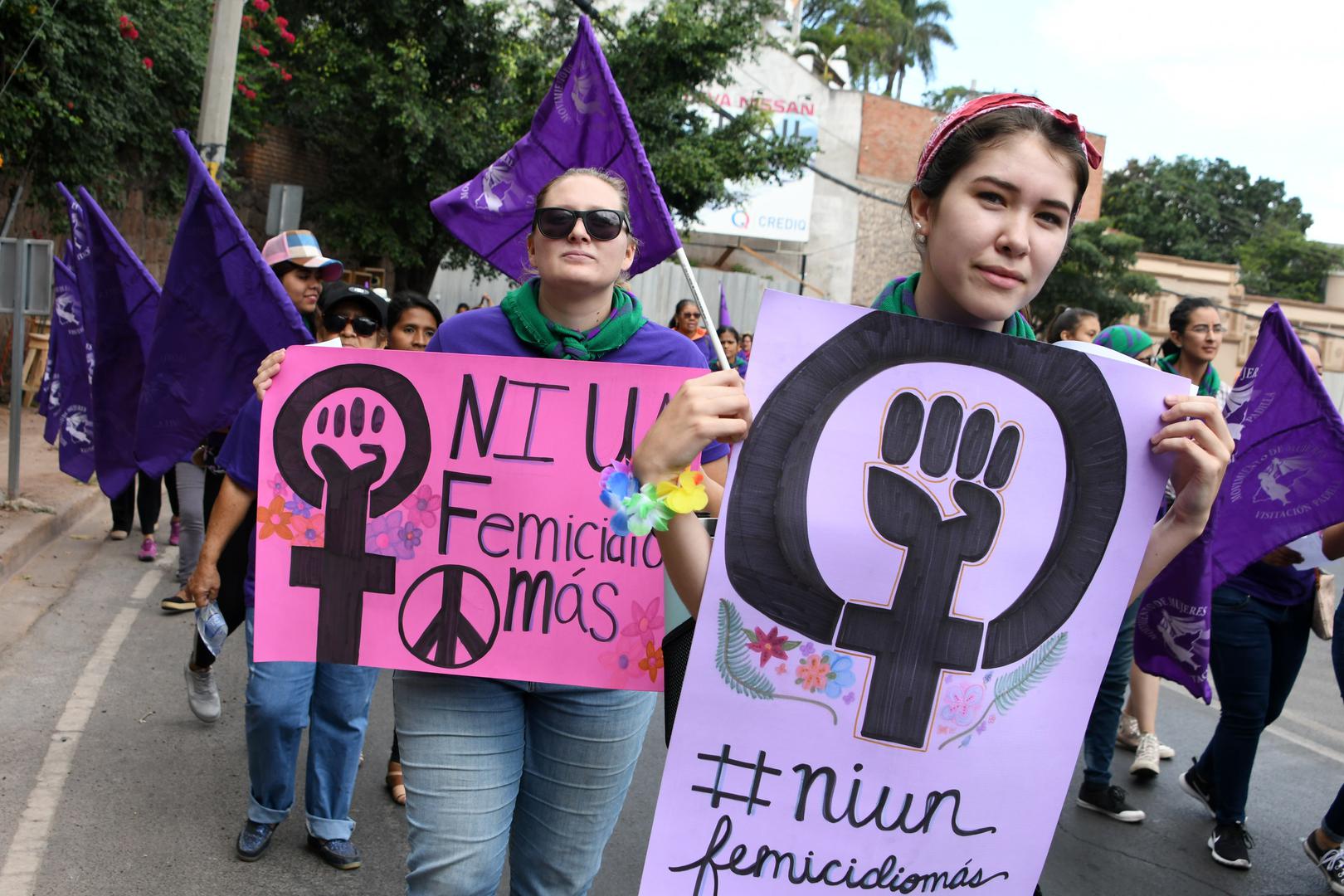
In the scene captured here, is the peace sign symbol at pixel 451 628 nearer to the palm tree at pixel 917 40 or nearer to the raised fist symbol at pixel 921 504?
the raised fist symbol at pixel 921 504

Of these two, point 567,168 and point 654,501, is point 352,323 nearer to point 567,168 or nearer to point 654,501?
point 567,168

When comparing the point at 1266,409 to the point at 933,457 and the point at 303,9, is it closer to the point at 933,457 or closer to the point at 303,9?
the point at 933,457

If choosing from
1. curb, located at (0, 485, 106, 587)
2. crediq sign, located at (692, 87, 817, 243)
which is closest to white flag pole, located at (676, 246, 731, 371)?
curb, located at (0, 485, 106, 587)

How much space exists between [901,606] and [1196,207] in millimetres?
69380

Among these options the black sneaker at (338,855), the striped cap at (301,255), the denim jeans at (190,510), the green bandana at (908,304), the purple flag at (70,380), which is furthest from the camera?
the purple flag at (70,380)

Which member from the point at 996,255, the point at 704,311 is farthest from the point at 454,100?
the point at 996,255

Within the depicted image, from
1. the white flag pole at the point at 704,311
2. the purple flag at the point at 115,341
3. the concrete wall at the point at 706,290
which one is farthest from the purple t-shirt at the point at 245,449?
the concrete wall at the point at 706,290

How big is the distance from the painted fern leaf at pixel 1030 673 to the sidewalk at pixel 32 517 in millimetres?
5733

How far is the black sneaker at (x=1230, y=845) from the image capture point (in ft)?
15.6

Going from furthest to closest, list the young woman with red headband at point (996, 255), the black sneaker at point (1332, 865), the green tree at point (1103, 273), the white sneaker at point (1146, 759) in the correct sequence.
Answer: the green tree at point (1103, 273) → the white sneaker at point (1146, 759) → the black sneaker at point (1332, 865) → the young woman with red headband at point (996, 255)

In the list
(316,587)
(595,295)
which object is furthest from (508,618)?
(595,295)

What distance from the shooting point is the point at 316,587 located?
8.86 feet

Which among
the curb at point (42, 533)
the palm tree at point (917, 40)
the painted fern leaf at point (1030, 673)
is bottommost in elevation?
the curb at point (42, 533)

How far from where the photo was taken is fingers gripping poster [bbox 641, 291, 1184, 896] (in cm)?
177
